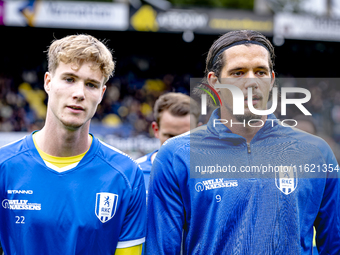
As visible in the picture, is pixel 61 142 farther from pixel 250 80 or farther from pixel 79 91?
pixel 250 80

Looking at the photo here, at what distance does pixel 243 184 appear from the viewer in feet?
6.15

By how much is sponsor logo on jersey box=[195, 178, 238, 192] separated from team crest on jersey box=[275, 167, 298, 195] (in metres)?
0.24

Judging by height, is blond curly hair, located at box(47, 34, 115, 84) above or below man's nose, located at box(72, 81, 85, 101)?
above

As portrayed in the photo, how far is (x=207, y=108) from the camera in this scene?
2291mm

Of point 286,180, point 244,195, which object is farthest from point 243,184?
point 286,180

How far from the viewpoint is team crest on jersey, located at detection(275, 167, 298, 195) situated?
6.17ft

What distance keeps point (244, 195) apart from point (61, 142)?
1.06 m

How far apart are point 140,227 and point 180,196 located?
29 centimetres

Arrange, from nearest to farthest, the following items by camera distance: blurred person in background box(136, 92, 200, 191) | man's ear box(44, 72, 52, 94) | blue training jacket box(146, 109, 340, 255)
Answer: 1. blue training jacket box(146, 109, 340, 255)
2. man's ear box(44, 72, 52, 94)
3. blurred person in background box(136, 92, 200, 191)

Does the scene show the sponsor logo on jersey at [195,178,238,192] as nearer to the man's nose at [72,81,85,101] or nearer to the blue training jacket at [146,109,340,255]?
the blue training jacket at [146,109,340,255]

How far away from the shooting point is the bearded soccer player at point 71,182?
73.2 inches

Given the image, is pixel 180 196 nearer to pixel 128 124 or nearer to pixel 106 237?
pixel 106 237

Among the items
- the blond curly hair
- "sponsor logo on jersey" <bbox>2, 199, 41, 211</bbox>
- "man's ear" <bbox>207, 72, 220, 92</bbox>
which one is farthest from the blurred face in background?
"sponsor logo on jersey" <bbox>2, 199, 41, 211</bbox>

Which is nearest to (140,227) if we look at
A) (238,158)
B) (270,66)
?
(238,158)
